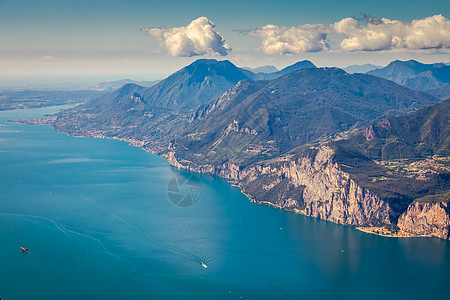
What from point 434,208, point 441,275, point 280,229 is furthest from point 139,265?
point 434,208

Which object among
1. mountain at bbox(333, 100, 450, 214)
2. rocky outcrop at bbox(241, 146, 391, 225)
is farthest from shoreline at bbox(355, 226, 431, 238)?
mountain at bbox(333, 100, 450, 214)

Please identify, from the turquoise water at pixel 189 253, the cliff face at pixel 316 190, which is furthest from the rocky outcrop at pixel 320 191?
the turquoise water at pixel 189 253

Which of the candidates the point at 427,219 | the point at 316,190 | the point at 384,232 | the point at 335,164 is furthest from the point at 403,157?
the point at 384,232

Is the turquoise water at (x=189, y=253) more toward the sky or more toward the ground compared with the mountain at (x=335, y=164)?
more toward the ground

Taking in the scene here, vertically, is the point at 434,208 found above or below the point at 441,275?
above

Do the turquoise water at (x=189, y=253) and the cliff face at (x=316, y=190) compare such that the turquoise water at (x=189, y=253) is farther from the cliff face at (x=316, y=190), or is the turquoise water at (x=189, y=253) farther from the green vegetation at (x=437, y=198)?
the green vegetation at (x=437, y=198)

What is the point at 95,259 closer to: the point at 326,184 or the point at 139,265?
the point at 139,265
